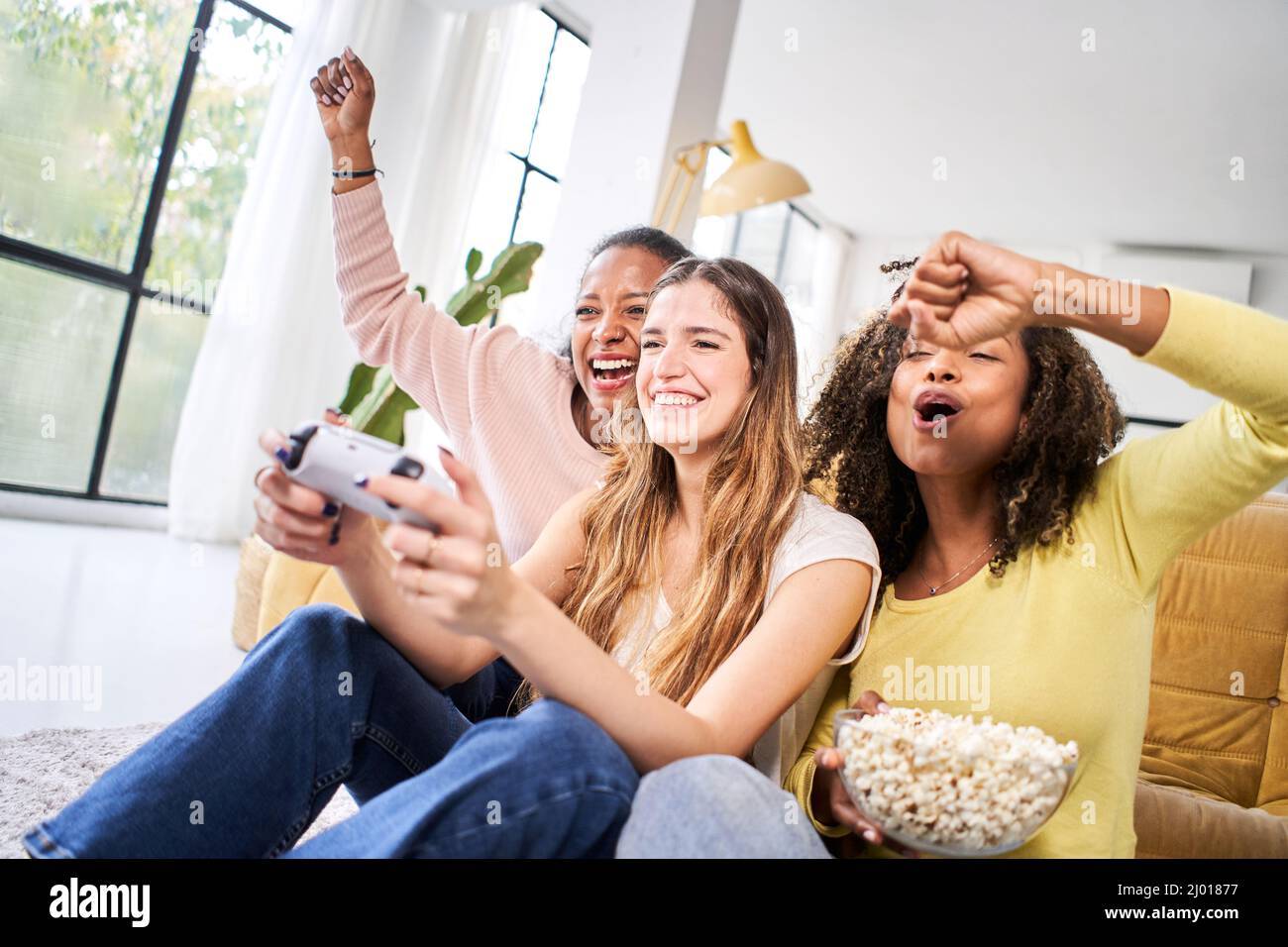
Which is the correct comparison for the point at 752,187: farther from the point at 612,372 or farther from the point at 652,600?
the point at 652,600

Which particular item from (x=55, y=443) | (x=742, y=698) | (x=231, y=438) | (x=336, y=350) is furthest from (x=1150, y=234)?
(x=742, y=698)

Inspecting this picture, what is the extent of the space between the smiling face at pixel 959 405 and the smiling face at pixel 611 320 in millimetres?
583

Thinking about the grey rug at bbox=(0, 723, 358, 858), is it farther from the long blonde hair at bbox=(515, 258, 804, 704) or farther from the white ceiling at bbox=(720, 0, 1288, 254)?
the white ceiling at bbox=(720, 0, 1288, 254)

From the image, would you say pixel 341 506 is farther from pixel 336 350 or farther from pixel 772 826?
pixel 336 350

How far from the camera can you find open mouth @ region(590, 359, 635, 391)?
1.67 m

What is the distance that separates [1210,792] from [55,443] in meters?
4.31

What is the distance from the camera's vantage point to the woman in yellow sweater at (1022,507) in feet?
2.98

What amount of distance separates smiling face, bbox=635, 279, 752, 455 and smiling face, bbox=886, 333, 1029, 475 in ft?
0.64

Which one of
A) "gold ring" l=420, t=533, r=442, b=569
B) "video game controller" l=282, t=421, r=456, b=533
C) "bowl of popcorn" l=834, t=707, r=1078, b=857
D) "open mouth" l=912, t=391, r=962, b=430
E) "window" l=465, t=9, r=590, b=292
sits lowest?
"bowl of popcorn" l=834, t=707, r=1078, b=857

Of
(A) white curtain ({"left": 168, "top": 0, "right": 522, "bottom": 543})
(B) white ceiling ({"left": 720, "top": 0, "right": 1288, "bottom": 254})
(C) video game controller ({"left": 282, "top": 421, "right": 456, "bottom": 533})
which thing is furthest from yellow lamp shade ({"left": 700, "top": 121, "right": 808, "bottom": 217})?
(C) video game controller ({"left": 282, "top": 421, "right": 456, "bottom": 533})

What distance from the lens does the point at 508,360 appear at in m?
1.81

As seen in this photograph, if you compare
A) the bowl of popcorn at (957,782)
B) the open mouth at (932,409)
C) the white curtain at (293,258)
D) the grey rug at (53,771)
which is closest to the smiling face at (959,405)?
the open mouth at (932,409)

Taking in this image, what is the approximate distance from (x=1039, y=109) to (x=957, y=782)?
5.41 m

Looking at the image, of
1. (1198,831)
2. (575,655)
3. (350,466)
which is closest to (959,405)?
(575,655)
